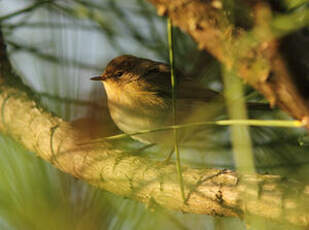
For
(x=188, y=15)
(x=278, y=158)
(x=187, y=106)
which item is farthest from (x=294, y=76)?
(x=187, y=106)

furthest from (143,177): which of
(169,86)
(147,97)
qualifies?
(169,86)

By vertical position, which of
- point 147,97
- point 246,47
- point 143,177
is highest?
point 246,47

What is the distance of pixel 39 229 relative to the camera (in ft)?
3.58

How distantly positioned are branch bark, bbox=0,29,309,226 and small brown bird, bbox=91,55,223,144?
0.48 m

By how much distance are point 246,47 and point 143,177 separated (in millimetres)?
1186

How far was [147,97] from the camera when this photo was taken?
2.94 metres

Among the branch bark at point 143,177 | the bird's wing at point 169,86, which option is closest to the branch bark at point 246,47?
the branch bark at point 143,177

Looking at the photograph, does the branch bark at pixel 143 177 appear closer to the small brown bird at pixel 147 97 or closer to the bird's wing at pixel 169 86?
the small brown bird at pixel 147 97

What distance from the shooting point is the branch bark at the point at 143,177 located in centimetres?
137

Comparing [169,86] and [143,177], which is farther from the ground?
[169,86]

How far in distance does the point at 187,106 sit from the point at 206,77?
1053 millimetres

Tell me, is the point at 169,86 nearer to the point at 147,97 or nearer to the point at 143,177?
the point at 147,97

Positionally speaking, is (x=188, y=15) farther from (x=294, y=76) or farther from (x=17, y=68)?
(x=17, y=68)

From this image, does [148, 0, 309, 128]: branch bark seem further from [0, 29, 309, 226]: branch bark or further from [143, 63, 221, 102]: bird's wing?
[143, 63, 221, 102]: bird's wing
